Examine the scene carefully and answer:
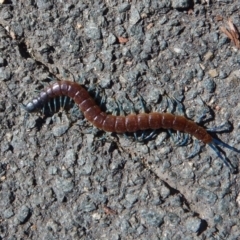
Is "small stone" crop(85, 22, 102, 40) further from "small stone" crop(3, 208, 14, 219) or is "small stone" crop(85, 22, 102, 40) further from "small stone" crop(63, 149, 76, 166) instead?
"small stone" crop(3, 208, 14, 219)

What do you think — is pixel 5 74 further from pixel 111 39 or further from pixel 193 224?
pixel 193 224

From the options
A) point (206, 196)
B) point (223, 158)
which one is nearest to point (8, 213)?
point (206, 196)

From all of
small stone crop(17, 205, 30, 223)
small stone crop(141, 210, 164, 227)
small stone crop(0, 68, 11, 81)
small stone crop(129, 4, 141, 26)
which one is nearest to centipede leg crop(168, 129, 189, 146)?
small stone crop(141, 210, 164, 227)

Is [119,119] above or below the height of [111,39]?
below

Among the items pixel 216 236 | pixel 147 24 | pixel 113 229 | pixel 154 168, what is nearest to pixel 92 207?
pixel 113 229

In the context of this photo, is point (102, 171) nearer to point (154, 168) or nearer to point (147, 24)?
point (154, 168)

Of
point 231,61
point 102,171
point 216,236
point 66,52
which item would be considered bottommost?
point 216,236
